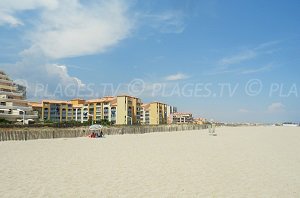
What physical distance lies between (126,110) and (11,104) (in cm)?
4819

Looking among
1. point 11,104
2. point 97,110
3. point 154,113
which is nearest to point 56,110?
point 97,110

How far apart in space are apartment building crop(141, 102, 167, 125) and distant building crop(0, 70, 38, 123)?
71.1 metres

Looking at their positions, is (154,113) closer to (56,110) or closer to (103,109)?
(103,109)

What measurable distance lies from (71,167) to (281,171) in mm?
9463

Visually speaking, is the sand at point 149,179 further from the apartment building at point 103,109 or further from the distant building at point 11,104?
the apartment building at point 103,109

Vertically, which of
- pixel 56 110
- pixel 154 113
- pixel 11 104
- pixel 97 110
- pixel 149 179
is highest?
pixel 56 110

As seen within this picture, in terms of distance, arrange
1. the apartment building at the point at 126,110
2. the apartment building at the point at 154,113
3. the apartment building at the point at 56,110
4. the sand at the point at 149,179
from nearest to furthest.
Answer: the sand at the point at 149,179
the apartment building at the point at 126,110
the apartment building at the point at 56,110
the apartment building at the point at 154,113

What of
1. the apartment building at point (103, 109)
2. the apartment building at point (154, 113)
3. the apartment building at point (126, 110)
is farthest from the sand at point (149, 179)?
the apartment building at point (154, 113)

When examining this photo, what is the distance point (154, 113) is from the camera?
142 m

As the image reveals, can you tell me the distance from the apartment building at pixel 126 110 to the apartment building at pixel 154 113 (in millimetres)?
22224

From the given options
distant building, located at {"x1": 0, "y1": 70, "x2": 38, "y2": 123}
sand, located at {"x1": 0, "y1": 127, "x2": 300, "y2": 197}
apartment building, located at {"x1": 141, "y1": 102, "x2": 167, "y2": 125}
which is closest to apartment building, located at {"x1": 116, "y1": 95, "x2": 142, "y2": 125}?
apartment building, located at {"x1": 141, "y1": 102, "x2": 167, "y2": 125}

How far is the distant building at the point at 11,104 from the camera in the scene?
6978 cm

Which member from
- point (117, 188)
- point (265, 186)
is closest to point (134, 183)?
point (117, 188)

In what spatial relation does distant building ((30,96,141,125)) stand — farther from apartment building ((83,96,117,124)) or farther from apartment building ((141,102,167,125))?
apartment building ((141,102,167,125))
